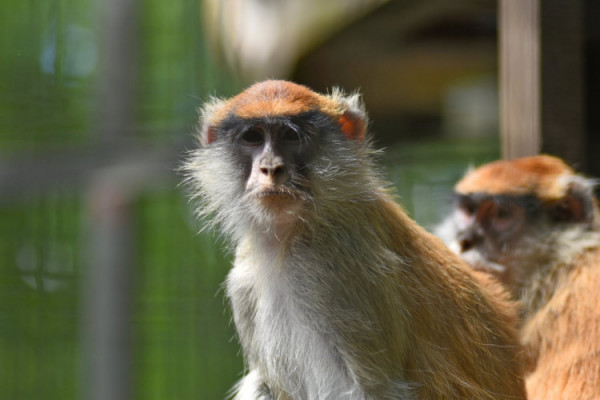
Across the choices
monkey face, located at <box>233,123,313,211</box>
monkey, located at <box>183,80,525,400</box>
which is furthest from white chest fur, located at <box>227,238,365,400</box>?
monkey face, located at <box>233,123,313,211</box>

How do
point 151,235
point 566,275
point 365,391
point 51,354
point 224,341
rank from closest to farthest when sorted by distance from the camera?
point 365,391 < point 566,275 < point 224,341 < point 51,354 < point 151,235

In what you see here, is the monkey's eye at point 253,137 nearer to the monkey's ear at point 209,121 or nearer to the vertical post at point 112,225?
the monkey's ear at point 209,121

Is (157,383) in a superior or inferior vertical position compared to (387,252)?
inferior

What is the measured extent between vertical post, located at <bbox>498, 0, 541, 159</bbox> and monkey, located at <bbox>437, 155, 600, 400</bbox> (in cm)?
19

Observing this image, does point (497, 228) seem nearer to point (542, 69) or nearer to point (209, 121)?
point (542, 69)

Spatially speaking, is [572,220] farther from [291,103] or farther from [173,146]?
[173,146]

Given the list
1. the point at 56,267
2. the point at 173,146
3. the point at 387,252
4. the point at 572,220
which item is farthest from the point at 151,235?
the point at 387,252

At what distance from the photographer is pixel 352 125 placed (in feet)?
9.15

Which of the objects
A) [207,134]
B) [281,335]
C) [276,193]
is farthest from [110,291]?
[276,193]

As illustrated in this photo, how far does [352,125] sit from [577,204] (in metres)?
1.34

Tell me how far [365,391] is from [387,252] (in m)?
0.44

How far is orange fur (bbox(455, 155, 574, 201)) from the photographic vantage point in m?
3.51

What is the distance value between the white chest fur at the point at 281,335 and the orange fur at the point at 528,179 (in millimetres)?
1344

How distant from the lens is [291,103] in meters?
2.55
